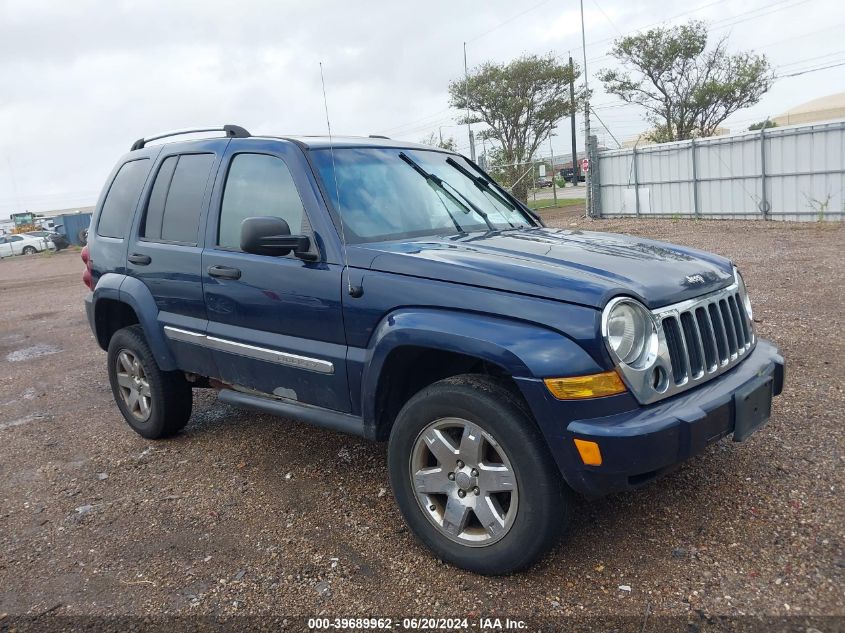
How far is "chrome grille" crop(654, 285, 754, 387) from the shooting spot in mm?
2852

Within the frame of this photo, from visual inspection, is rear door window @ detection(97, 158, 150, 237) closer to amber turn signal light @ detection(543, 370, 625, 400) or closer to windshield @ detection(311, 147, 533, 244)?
windshield @ detection(311, 147, 533, 244)

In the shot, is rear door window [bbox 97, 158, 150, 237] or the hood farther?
rear door window [bbox 97, 158, 150, 237]

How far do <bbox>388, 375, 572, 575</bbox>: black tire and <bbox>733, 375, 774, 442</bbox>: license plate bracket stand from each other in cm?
77

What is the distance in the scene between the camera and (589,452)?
2.61 meters

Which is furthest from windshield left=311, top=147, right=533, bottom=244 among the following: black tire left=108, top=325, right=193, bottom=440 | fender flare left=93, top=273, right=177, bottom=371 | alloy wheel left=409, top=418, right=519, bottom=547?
black tire left=108, top=325, right=193, bottom=440

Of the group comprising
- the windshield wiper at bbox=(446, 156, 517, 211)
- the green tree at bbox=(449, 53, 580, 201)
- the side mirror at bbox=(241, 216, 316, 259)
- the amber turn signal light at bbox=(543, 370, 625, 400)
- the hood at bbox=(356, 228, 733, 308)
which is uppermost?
the green tree at bbox=(449, 53, 580, 201)

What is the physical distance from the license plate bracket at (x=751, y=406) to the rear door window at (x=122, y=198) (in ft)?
12.8

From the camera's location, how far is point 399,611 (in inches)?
111

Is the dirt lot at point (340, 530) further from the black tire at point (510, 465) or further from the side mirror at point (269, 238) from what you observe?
the side mirror at point (269, 238)

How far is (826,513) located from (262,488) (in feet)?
9.48

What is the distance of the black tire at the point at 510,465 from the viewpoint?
2732 mm

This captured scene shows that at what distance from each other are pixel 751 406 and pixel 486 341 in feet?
3.93

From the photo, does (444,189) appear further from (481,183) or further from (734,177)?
(734,177)

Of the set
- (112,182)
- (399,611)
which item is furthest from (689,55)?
→ (399,611)
